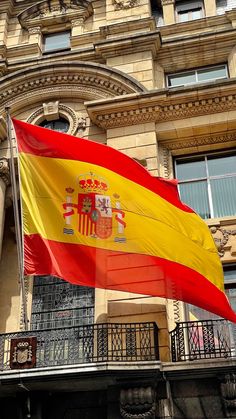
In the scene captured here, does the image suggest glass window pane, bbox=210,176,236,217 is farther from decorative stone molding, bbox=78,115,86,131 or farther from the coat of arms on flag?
decorative stone molding, bbox=78,115,86,131

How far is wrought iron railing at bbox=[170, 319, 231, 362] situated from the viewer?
12273 millimetres

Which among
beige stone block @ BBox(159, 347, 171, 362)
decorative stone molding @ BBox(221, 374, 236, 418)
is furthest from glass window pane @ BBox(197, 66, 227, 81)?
decorative stone molding @ BBox(221, 374, 236, 418)

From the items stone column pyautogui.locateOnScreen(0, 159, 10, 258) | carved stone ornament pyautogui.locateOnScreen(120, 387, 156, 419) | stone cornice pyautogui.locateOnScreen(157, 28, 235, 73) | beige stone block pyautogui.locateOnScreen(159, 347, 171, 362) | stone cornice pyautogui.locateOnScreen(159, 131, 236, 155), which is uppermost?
stone cornice pyautogui.locateOnScreen(157, 28, 235, 73)

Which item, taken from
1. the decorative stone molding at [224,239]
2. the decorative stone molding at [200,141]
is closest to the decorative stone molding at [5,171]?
the decorative stone molding at [200,141]

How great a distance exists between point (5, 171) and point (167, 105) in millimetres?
5293

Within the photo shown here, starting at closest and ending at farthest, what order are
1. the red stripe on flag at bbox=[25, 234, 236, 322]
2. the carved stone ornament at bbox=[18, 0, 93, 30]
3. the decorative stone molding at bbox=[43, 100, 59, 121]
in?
the red stripe on flag at bbox=[25, 234, 236, 322] < the decorative stone molding at bbox=[43, 100, 59, 121] < the carved stone ornament at bbox=[18, 0, 93, 30]

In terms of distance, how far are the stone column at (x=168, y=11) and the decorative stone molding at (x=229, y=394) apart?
544 inches

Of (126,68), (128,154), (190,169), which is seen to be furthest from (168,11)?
(128,154)

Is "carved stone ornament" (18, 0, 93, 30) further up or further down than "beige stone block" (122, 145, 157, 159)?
further up

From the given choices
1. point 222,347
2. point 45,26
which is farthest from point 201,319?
point 45,26

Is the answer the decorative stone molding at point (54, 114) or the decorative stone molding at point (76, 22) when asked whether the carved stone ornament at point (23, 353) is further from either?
the decorative stone molding at point (76, 22)

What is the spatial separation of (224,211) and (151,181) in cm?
305

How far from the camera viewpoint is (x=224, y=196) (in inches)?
610

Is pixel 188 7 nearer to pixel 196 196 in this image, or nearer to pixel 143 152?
pixel 143 152
